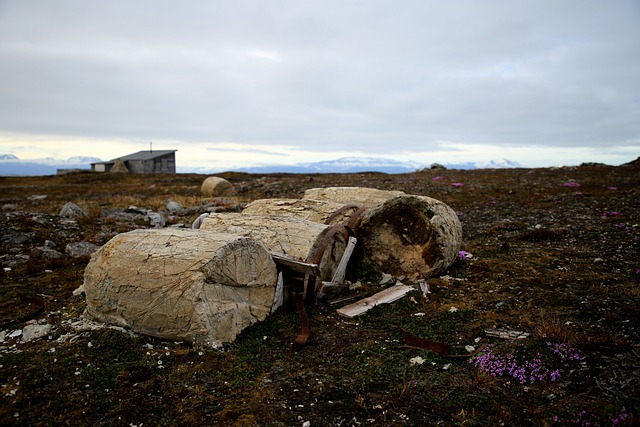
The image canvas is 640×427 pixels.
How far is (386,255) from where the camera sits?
28.7ft

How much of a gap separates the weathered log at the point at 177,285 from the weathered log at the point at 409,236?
11.4 feet

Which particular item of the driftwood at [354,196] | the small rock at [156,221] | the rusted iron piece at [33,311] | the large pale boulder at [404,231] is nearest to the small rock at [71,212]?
the small rock at [156,221]

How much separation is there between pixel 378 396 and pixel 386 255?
4.63m

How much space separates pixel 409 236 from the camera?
28.7 feet

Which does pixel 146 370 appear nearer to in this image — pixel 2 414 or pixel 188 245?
pixel 2 414

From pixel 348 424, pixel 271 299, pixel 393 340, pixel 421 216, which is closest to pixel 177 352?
pixel 271 299

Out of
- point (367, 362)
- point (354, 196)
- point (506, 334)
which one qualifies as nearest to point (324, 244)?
point (367, 362)

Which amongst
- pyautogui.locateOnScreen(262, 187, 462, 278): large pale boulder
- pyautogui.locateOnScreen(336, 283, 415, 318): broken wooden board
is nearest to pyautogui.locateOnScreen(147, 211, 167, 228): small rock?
pyautogui.locateOnScreen(262, 187, 462, 278): large pale boulder

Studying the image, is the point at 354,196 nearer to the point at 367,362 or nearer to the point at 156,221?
the point at 367,362

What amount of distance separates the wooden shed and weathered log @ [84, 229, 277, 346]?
5325 cm

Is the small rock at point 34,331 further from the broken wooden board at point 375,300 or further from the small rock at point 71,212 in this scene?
the small rock at point 71,212

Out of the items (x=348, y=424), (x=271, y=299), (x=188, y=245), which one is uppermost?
(x=188, y=245)

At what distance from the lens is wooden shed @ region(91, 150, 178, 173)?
5453cm

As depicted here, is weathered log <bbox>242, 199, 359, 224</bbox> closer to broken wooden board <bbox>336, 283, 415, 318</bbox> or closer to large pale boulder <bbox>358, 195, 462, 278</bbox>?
large pale boulder <bbox>358, 195, 462, 278</bbox>
